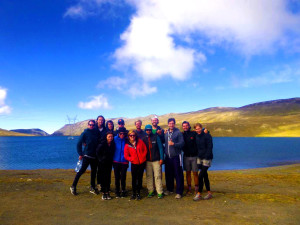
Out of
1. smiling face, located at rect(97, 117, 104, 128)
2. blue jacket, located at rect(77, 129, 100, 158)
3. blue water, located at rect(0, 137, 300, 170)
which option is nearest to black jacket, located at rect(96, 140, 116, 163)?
blue jacket, located at rect(77, 129, 100, 158)

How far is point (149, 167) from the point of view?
8.46 metres

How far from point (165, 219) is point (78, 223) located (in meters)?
2.36

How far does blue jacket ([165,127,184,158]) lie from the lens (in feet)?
26.9

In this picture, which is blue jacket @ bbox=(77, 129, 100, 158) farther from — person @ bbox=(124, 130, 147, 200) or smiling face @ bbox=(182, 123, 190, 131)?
smiling face @ bbox=(182, 123, 190, 131)

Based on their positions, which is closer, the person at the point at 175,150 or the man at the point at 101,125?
the person at the point at 175,150

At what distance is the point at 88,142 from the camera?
8.51 metres

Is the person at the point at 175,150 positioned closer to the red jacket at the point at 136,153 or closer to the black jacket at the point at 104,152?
the red jacket at the point at 136,153


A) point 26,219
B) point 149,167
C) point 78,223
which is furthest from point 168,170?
point 26,219

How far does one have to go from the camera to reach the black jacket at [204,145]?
7.96 m

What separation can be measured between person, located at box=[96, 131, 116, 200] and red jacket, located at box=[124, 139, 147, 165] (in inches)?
25.7

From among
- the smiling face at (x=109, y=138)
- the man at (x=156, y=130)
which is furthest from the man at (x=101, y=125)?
the man at (x=156, y=130)

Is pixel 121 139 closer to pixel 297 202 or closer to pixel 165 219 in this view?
pixel 165 219

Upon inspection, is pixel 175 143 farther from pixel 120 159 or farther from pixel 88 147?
pixel 88 147

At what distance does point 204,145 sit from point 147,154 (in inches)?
85.4
